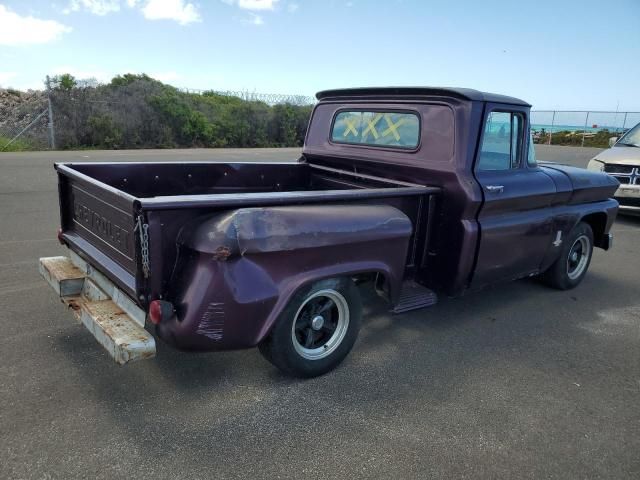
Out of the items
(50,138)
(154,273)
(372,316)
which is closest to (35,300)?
(154,273)

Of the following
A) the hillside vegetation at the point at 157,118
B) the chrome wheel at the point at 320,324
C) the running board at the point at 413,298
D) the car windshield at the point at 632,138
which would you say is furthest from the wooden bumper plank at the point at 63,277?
the hillside vegetation at the point at 157,118

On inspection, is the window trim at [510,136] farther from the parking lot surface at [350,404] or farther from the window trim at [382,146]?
→ the parking lot surface at [350,404]

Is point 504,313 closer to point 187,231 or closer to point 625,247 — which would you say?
point 187,231

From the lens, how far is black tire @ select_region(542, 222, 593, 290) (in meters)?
4.95

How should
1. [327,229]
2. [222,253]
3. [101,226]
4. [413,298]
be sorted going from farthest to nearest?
[413,298], [101,226], [327,229], [222,253]

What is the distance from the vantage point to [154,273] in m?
2.63

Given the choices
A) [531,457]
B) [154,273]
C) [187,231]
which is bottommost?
[531,457]

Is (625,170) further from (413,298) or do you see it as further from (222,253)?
(222,253)

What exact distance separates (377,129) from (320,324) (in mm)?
1947

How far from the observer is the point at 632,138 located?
927 cm

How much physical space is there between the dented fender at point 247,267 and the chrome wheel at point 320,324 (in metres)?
0.24

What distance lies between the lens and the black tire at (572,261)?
495cm

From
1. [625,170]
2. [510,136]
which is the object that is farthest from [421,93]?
[625,170]

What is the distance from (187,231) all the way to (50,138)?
17130 millimetres
